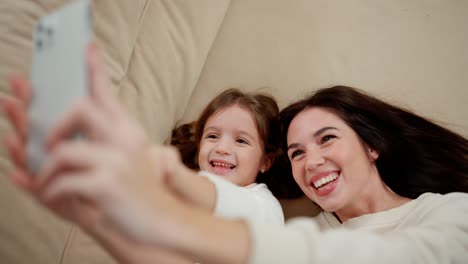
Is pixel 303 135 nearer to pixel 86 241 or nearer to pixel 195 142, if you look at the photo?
pixel 195 142

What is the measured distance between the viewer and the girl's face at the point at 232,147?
3.69 feet

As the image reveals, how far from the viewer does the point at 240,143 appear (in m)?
1.16

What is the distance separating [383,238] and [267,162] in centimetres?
60

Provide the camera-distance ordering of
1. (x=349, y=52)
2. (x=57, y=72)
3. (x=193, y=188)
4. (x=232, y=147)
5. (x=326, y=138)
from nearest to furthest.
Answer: (x=57, y=72)
(x=193, y=188)
(x=326, y=138)
(x=232, y=147)
(x=349, y=52)

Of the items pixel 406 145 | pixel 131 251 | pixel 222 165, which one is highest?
pixel 406 145

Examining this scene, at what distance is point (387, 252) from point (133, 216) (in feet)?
1.42

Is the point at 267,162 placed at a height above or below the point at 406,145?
below

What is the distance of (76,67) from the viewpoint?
43cm

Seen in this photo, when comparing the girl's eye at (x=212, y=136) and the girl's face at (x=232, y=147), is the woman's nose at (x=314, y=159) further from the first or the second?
the girl's eye at (x=212, y=136)

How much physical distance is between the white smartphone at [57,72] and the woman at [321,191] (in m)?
0.03

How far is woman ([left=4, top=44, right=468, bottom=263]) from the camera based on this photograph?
1.33ft

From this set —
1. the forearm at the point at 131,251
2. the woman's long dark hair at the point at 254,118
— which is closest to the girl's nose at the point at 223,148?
the woman's long dark hair at the point at 254,118

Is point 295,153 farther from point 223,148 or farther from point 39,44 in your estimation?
point 39,44

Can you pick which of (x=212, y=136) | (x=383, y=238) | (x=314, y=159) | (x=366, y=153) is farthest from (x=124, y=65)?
(x=383, y=238)
